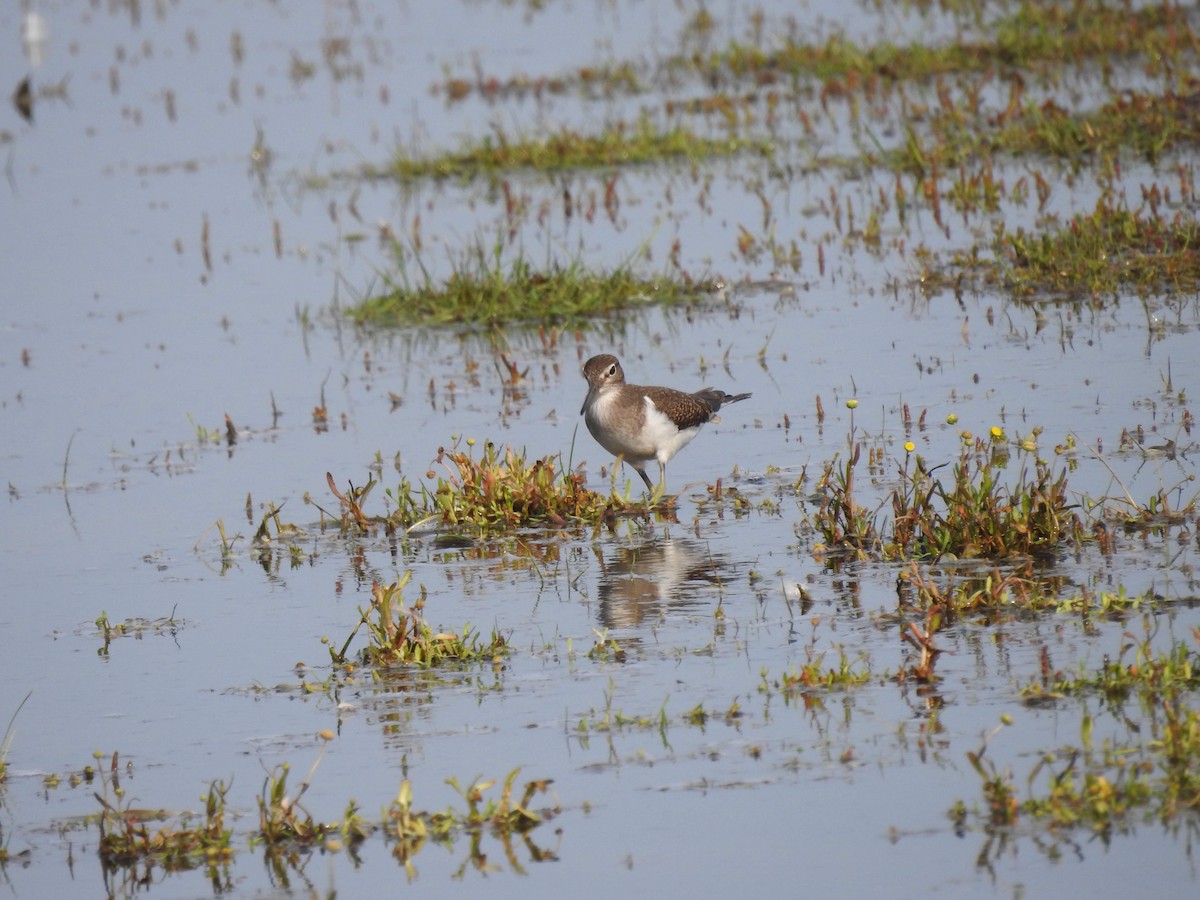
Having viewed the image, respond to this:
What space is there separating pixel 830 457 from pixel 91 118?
1786 centimetres

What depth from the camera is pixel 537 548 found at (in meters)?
9.16

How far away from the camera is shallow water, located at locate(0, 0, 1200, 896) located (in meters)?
5.86

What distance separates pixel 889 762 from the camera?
6074mm

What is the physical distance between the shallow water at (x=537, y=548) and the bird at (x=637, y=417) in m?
0.31

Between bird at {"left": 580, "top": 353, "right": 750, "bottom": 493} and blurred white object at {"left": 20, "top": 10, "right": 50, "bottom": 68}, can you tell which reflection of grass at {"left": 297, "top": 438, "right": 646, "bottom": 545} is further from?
blurred white object at {"left": 20, "top": 10, "right": 50, "bottom": 68}

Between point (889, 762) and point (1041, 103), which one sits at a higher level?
point (1041, 103)

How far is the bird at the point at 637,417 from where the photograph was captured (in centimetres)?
986

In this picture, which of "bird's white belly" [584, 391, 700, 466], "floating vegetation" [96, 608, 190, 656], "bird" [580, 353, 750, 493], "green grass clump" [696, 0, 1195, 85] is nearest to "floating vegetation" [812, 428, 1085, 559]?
"bird" [580, 353, 750, 493]

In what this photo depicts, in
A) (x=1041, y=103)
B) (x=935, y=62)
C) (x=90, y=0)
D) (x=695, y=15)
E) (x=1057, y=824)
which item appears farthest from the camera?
(x=90, y=0)

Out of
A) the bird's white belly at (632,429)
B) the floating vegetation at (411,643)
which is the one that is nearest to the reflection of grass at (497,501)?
the bird's white belly at (632,429)

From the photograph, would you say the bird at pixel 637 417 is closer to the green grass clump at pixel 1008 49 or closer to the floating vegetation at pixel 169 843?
the floating vegetation at pixel 169 843

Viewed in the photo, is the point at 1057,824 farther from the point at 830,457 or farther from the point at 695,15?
the point at 695,15

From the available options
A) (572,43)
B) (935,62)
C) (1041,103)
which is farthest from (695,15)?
(1041,103)

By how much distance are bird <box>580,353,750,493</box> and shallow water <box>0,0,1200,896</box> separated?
1.00 feet
